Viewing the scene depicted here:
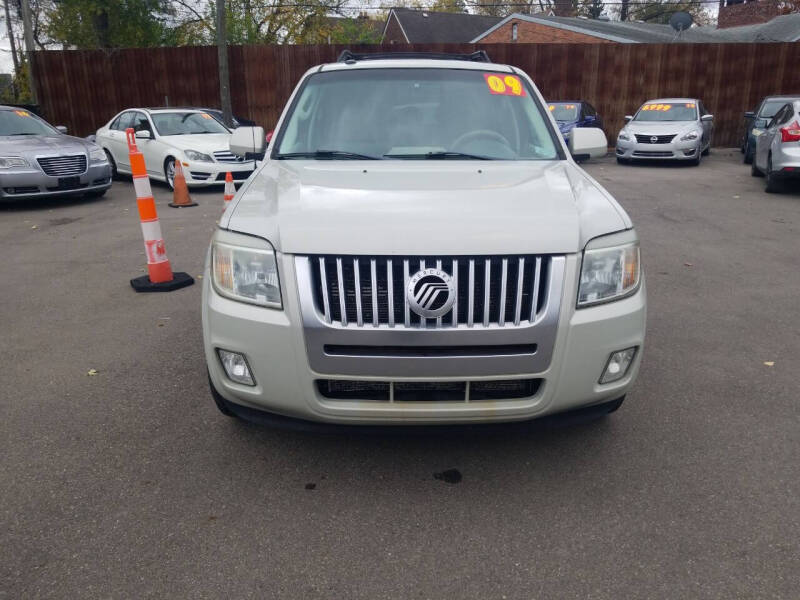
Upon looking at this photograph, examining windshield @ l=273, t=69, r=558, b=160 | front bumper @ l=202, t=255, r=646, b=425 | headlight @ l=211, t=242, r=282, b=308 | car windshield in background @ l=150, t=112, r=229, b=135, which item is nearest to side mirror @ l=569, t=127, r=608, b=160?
windshield @ l=273, t=69, r=558, b=160

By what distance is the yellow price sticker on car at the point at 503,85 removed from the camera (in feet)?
14.2

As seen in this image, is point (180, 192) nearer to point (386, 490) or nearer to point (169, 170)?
point (169, 170)

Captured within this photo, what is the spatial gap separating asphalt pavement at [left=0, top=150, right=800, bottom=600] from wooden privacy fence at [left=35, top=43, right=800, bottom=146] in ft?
53.3

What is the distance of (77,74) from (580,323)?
21090 mm

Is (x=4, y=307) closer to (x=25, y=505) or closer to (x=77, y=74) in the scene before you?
(x=25, y=505)

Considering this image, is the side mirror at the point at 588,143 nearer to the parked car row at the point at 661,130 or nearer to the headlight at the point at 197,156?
the headlight at the point at 197,156

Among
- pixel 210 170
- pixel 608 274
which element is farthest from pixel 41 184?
pixel 608 274

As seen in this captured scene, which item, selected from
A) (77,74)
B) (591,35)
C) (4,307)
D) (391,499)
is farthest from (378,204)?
(591,35)

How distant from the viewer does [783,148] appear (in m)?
10.9

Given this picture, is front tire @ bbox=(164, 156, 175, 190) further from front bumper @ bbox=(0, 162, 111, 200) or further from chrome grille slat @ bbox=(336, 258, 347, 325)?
chrome grille slat @ bbox=(336, 258, 347, 325)

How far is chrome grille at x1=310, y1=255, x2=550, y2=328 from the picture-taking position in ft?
8.59

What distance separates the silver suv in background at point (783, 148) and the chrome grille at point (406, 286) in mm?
10150

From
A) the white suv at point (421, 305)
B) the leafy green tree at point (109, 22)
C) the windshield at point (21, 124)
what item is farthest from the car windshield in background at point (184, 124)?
the leafy green tree at point (109, 22)

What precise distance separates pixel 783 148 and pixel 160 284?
9829mm
